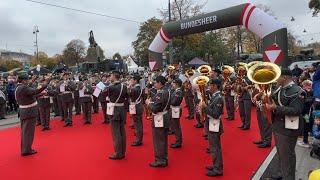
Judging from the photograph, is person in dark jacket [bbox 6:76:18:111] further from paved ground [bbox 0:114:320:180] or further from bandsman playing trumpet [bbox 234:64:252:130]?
paved ground [bbox 0:114:320:180]

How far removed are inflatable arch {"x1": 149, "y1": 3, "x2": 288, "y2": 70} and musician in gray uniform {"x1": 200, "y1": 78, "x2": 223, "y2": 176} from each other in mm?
4702

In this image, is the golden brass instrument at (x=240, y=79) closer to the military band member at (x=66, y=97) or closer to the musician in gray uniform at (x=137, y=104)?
the musician in gray uniform at (x=137, y=104)

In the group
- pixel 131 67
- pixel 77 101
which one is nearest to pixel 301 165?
pixel 77 101

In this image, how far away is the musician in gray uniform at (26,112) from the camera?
960cm

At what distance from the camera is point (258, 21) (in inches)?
529

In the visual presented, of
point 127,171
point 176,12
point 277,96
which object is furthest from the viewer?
point 176,12

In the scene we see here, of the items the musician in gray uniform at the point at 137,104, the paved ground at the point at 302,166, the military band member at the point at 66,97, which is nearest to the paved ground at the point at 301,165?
the paved ground at the point at 302,166

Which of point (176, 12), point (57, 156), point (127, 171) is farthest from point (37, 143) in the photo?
point (176, 12)

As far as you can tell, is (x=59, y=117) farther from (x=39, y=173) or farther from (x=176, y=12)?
(x=176, y=12)

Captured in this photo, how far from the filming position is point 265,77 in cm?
619

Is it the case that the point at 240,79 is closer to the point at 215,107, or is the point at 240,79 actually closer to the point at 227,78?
the point at 227,78

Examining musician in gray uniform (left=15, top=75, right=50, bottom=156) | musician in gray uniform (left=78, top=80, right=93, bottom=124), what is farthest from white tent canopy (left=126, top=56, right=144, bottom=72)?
musician in gray uniform (left=15, top=75, right=50, bottom=156)

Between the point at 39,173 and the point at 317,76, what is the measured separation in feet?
20.9

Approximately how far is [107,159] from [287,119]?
4.30 metres
